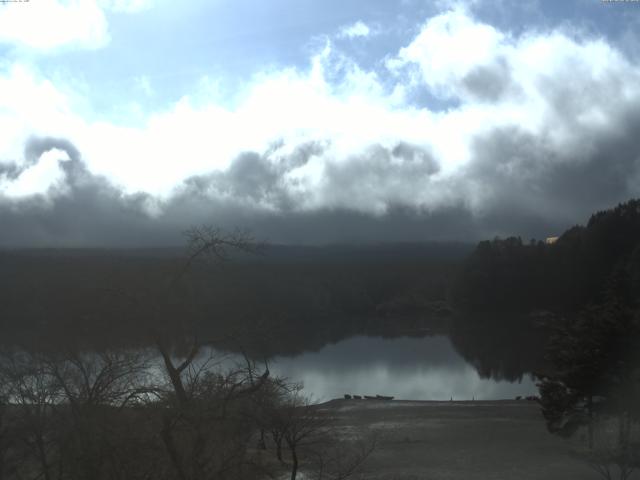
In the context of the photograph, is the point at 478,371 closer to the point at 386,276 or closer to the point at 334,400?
the point at 334,400

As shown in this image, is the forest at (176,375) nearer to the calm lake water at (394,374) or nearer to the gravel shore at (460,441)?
the gravel shore at (460,441)

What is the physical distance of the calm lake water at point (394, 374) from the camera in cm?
4406

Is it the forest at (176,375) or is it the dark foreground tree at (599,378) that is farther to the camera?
the dark foreground tree at (599,378)

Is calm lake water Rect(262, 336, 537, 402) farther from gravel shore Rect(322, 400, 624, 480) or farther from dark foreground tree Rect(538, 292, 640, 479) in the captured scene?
dark foreground tree Rect(538, 292, 640, 479)

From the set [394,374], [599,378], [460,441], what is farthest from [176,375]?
[394,374]

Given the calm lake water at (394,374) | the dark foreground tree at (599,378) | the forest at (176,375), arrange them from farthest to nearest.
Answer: the calm lake water at (394,374)
the dark foreground tree at (599,378)
the forest at (176,375)

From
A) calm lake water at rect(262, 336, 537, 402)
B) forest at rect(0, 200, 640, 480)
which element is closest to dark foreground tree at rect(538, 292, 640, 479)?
forest at rect(0, 200, 640, 480)

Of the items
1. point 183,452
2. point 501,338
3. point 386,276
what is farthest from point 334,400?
point 386,276

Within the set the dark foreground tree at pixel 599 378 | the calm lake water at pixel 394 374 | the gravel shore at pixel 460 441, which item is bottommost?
the calm lake water at pixel 394 374

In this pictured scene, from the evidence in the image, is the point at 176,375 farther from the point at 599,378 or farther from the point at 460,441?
the point at 460,441

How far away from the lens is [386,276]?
134625 millimetres

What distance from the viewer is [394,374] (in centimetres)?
5322

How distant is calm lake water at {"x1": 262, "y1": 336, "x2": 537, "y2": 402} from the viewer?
4406cm

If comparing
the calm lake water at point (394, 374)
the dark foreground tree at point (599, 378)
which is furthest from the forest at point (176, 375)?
the calm lake water at point (394, 374)
